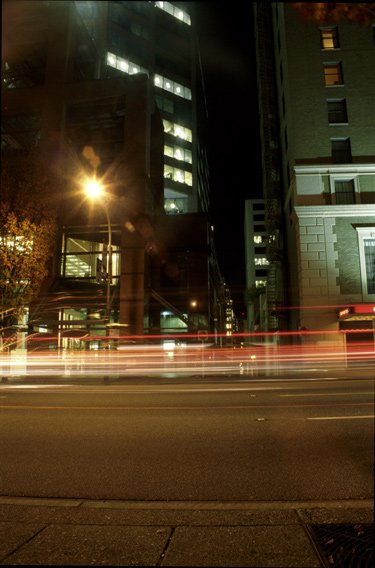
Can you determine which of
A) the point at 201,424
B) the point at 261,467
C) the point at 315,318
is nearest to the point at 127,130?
the point at 315,318

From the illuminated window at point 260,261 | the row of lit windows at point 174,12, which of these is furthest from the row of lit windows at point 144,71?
the illuminated window at point 260,261

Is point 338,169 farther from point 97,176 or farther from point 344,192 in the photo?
point 97,176

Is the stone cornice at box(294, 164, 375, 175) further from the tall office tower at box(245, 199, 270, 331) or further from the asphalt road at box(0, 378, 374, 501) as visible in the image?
the tall office tower at box(245, 199, 270, 331)

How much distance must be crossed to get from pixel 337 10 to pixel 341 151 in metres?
25.2

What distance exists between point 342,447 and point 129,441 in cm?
333

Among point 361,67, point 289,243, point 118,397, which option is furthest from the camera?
point 289,243

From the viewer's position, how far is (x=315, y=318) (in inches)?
973

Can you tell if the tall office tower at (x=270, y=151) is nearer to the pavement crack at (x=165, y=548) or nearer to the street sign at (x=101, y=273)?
the street sign at (x=101, y=273)

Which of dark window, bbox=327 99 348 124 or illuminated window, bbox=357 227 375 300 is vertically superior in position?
dark window, bbox=327 99 348 124

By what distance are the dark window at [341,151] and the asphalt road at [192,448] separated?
66.9 ft

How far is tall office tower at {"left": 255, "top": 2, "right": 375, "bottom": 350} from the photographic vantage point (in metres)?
24.9

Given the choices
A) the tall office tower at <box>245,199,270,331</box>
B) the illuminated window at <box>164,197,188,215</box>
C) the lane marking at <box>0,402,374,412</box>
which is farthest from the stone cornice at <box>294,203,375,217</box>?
the tall office tower at <box>245,199,270,331</box>

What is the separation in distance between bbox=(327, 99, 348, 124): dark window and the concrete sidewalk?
28090 mm

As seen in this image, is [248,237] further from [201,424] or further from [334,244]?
[201,424]
